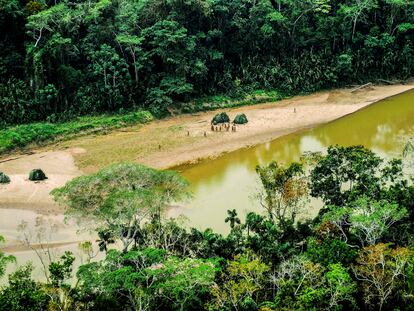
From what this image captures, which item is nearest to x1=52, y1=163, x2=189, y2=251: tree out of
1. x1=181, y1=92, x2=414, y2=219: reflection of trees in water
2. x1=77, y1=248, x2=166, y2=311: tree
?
x1=77, y1=248, x2=166, y2=311: tree

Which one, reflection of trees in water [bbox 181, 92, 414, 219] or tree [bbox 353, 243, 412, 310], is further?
reflection of trees in water [bbox 181, 92, 414, 219]

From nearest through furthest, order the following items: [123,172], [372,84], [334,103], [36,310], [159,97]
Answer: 1. [36,310]
2. [123,172]
3. [159,97]
4. [334,103]
5. [372,84]

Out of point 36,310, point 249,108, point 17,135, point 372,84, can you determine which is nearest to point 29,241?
point 36,310

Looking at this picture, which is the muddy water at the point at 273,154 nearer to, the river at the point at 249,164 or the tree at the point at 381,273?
the river at the point at 249,164

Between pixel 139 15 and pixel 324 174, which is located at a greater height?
pixel 139 15

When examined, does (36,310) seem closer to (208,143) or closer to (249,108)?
(208,143)

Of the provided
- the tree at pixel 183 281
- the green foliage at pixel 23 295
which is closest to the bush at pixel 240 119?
the tree at pixel 183 281

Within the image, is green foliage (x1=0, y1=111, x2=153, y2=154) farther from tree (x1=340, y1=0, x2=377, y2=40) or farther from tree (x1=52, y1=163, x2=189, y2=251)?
tree (x1=340, y1=0, x2=377, y2=40)
